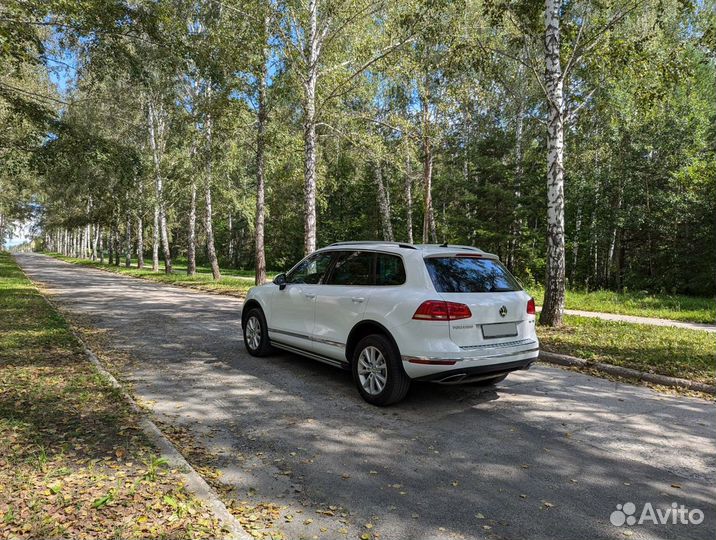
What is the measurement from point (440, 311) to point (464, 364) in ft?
1.92

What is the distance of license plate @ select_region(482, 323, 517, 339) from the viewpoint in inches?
192

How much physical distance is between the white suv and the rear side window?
0.01 meters

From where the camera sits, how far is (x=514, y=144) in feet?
77.7

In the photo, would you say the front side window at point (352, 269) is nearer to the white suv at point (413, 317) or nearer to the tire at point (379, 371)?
the white suv at point (413, 317)

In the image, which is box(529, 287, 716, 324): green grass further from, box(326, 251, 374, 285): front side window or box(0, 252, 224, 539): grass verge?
box(0, 252, 224, 539): grass verge

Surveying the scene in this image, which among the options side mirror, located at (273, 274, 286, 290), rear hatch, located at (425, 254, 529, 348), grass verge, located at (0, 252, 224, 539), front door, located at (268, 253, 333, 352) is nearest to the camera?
grass verge, located at (0, 252, 224, 539)

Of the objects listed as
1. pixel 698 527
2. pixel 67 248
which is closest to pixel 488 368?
pixel 698 527

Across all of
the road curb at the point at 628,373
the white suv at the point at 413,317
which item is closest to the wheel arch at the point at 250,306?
the white suv at the point at 413,317

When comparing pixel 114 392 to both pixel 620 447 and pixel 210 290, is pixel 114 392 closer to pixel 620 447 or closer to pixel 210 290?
pixel 620 447

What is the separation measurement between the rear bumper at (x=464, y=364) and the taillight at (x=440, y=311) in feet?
1.16

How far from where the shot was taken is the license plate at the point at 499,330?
4.88m

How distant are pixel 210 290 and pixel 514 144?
1651 cm

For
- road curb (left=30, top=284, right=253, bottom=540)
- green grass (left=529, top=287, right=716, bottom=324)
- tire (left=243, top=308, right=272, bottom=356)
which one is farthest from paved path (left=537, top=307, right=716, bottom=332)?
road curb (left=30, top=284, right=253, bottom=540)

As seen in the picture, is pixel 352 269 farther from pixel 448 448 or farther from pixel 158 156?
pixel 158 156
